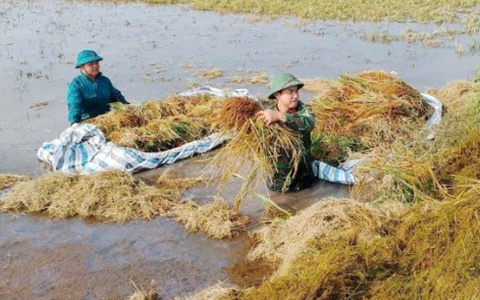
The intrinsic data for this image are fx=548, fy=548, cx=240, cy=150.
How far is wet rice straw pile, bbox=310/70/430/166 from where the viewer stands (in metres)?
5.64

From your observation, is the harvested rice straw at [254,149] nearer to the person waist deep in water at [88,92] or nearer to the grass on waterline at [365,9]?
the person waist deep in water at [88,92]

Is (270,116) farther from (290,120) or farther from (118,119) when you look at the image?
(118,119)

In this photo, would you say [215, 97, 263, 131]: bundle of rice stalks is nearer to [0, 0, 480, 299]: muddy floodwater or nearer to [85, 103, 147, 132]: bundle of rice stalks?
[0, 0, 480, 299]: muddy floodwater

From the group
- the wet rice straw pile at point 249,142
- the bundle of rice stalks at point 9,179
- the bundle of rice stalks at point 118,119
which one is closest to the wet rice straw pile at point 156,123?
the bundle of rice stalks at point 118,119

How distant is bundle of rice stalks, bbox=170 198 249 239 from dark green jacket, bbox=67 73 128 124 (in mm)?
2192

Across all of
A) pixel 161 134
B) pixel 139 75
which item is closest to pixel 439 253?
pixel 161 134

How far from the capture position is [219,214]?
4.53m

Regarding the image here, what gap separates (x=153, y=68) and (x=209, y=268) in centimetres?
704

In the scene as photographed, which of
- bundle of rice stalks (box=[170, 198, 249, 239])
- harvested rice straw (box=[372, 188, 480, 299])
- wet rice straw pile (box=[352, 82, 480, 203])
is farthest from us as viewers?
bundle of rice stalks (box=[170, 198, 249, 239])

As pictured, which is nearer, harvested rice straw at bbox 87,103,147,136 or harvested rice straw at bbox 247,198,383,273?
harvested rice straw at bbox 247,198,383,273

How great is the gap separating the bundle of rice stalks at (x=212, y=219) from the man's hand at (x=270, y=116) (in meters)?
0.82

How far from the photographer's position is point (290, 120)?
4.54m

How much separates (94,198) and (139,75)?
5405 millimetres

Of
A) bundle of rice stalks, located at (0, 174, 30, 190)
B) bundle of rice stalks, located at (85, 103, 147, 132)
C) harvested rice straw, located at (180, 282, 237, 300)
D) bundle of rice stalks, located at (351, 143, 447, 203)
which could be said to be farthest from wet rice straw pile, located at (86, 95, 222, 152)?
harvested rice straw, located at (180, 282, 237, 300)
